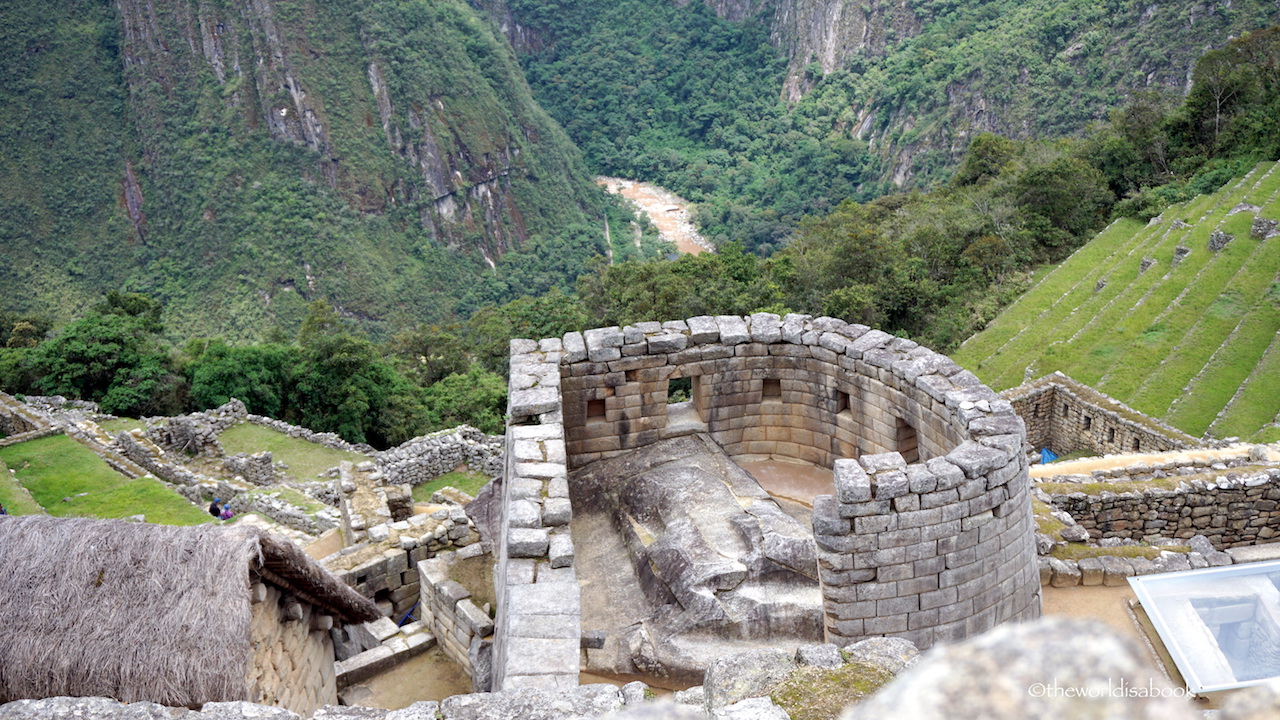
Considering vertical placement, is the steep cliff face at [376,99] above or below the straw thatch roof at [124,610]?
above

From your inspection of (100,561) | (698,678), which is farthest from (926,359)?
(100,561)

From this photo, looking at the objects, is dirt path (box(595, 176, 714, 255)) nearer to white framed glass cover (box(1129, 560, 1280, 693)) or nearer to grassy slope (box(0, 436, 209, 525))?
grassy slope (box(0, 436, 209, 525))

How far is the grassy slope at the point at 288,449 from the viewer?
25.4 meters

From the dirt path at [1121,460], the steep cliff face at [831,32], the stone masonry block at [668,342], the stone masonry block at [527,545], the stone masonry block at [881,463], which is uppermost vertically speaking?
the steep cliff face at [831,32]

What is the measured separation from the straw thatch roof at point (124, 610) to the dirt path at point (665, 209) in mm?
77446

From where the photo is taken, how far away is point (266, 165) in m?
94.6

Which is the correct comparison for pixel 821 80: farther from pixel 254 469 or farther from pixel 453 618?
pixel 453 618

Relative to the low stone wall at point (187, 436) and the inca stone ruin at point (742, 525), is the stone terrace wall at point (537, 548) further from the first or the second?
the low stone wall at point (187, 436)

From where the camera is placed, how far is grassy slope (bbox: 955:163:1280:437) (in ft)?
76.3

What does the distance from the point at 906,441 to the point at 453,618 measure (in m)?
5.52

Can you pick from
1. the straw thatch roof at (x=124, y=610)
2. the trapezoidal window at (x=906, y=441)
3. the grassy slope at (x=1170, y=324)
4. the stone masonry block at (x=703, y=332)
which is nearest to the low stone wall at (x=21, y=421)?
the stone masonry block at (x=703, y=332)

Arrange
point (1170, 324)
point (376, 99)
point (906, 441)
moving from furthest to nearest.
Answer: point (376, 99)
point (1170, 324)
point (906, 441)

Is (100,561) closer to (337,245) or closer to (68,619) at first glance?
(68,619)

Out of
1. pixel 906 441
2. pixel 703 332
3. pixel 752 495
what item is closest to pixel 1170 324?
pixel 906 441
